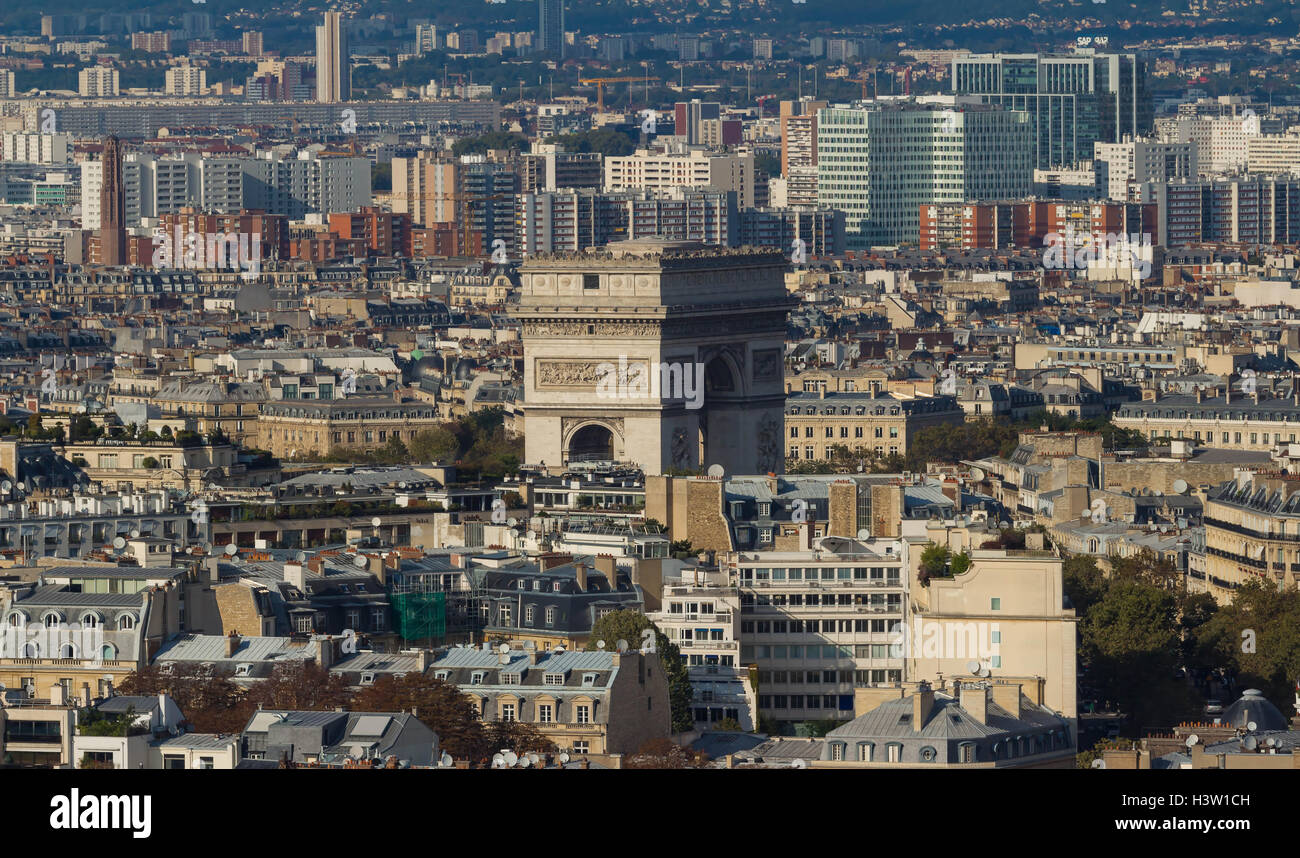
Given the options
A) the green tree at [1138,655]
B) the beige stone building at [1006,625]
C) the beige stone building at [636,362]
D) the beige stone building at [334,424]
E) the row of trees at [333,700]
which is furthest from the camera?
the beige stone building at [334,424]

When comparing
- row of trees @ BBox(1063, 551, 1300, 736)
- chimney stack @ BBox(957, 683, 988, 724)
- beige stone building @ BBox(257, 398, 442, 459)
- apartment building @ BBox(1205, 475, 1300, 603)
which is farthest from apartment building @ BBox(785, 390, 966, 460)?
chimney stack @ BBox(957, 683, 988, 724)

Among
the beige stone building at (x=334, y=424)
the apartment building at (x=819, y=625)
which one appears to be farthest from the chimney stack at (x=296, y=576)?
the beige stone building at (x=334, y=424)

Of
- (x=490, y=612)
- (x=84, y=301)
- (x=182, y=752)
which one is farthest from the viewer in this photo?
(x=84, y=301)

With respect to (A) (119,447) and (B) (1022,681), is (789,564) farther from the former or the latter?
(A) (119,447)

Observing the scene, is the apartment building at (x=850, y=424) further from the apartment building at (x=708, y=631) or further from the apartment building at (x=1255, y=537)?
the apartment building at (x=708, y=631)

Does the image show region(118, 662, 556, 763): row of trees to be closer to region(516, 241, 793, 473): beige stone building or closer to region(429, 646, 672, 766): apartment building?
region(429, 646, 672, 766): apartment building

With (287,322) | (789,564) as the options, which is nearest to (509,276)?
(287,322)

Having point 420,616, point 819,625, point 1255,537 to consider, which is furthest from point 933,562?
point 1255,537
